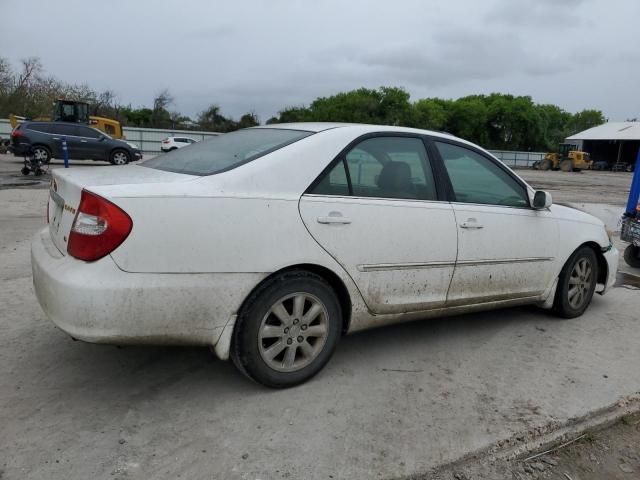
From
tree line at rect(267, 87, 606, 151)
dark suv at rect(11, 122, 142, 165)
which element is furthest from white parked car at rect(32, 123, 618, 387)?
tree line at rect(267, 87, 606, 151)

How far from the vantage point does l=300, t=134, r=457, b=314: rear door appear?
10.2 feet

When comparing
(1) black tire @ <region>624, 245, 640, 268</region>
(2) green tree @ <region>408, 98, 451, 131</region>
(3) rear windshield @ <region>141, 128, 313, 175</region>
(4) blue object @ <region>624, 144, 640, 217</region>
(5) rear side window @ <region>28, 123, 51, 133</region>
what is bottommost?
(1) black tire @ <region>624, 245, 640, 268</region>

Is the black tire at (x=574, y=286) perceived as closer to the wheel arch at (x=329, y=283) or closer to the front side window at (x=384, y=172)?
the front side window at (x=384, y=172)

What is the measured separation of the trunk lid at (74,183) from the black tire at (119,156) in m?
18.6

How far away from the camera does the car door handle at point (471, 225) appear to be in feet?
12.1

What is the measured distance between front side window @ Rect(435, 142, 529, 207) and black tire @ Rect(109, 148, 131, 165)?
62.1 ft

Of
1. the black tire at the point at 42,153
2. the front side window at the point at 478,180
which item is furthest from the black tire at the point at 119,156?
the front side window at the point at 478,180

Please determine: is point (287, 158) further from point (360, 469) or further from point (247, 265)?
point (360, 469)

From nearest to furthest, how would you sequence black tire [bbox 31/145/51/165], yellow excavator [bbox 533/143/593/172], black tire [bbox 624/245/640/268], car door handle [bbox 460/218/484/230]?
car door handle [bbox 460/218/484/230] < black tire [bbox 624/245/640/268] < black tire [bbox 31/145/51/165] < yellow excavator [bbox 533/143/593/172]

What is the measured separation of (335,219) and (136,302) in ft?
3.84

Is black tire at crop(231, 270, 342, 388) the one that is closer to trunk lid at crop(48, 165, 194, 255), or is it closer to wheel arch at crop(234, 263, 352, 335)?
wheel arch at crop(234, 263, 352, 335)

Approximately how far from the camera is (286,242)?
9.59 feet

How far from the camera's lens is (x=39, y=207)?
10.3m

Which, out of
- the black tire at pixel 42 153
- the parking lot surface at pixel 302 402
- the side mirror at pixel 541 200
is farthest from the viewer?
the black tire at pixel 42 153
